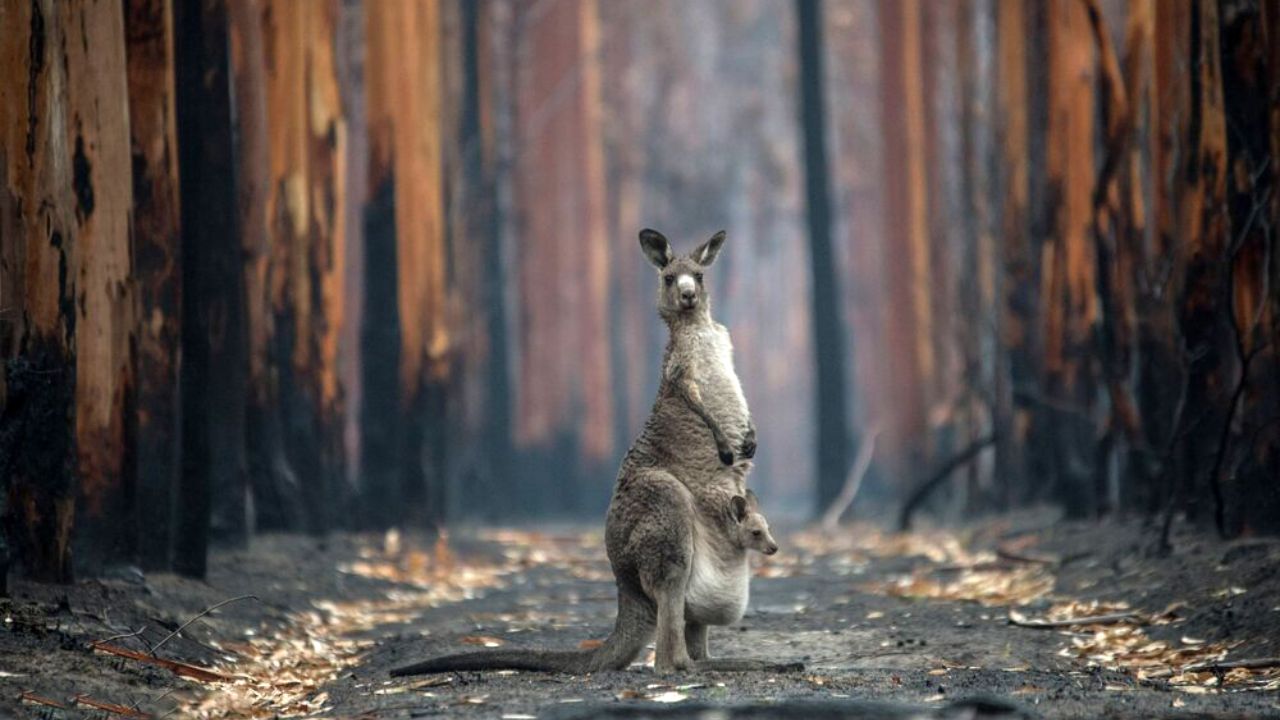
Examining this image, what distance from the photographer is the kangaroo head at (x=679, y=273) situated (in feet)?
27.8

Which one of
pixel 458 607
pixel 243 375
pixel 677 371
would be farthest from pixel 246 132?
pixel 677 371

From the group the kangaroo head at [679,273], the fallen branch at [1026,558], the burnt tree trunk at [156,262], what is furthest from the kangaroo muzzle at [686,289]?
the fallen branch at [1026,558]

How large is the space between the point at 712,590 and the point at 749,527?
338 mm

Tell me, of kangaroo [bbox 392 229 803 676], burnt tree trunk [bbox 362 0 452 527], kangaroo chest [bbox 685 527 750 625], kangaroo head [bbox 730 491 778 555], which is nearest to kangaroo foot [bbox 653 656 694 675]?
kangaroo [bbox 392 229 803 676]

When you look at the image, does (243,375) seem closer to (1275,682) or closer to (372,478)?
(372,478)

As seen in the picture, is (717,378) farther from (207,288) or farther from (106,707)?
(207,288)

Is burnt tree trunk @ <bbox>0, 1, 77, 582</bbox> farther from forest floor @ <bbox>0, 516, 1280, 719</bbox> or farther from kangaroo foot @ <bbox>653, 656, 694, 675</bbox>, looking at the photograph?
kangaroo foot @ <bbox>653, 656, 694, 675</bbox>

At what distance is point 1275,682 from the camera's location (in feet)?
24.5

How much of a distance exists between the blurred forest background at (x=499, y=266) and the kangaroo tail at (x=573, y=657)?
86.9 inches

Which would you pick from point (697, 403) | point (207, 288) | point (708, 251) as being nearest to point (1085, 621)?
point (697, 403)

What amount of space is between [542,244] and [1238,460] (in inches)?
832

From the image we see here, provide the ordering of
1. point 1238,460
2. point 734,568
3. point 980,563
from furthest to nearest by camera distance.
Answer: point 980,563, point 1238,460, point 734,568

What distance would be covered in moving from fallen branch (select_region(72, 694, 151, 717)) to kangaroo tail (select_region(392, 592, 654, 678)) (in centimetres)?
127

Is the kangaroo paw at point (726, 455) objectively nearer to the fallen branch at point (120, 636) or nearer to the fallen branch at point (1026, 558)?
the fallen branch at point (120, 636)
